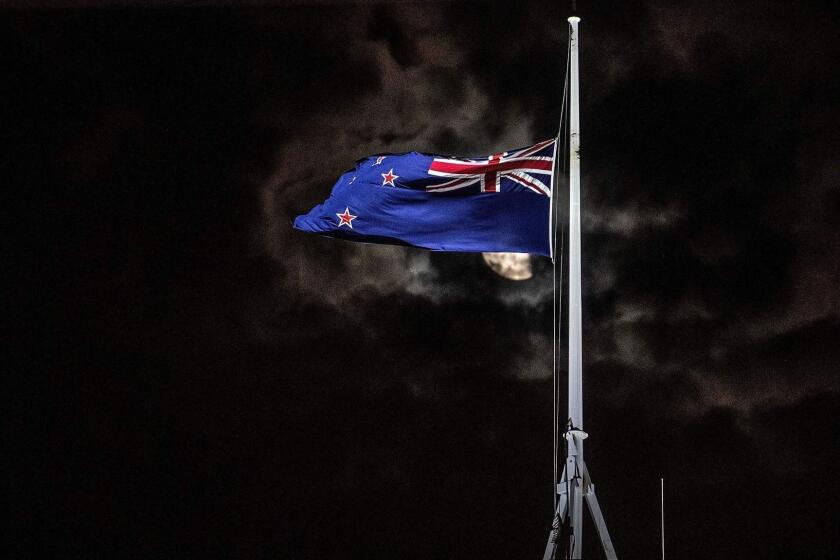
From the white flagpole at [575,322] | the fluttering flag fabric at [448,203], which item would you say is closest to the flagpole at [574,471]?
the white flagpole at [575,322]

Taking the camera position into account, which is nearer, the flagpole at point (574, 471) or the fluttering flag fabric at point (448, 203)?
the flagpole at point (574, 471)

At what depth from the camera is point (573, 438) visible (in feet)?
37.3

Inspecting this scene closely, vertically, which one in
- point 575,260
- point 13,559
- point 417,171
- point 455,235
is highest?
point 417,171

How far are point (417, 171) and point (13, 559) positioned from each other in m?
49.1

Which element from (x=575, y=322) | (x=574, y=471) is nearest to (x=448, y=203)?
(x=575, y=322)

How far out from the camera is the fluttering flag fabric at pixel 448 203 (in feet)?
41.9

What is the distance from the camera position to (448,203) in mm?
13688

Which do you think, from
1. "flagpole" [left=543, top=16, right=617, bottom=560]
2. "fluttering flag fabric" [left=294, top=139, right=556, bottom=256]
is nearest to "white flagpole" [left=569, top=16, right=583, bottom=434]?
"flagpole" [left=543, top=16, right=617, bottom=560]

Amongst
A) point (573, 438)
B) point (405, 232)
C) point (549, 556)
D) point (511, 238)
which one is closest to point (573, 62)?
point (511, 238)

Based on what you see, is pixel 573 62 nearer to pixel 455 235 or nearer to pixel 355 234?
pixel 455 235

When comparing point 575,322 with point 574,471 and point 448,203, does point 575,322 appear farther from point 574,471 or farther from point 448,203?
point 448,203

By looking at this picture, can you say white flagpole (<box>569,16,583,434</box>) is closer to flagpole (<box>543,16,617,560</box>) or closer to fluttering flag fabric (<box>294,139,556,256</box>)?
flagpole (<box>543,16,617,560</box>)

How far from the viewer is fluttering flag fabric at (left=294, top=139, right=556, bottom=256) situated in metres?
12.8

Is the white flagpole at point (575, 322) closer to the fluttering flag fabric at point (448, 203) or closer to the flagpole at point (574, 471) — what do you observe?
the flagpole at point (574, 471)
